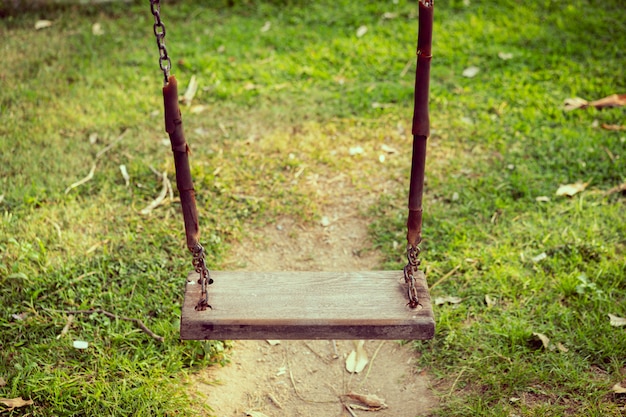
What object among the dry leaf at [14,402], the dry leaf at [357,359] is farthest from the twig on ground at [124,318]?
the dry leaf at [357,359]

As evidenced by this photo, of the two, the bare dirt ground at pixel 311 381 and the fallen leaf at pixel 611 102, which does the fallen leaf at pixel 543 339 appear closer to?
the bare dirt ground at pixel 311 381

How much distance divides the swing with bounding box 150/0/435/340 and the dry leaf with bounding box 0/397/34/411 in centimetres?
90

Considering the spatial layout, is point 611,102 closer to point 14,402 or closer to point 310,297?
point 310,297

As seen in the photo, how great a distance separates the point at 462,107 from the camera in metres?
5.29

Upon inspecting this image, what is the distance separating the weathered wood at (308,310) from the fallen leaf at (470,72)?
3276mm

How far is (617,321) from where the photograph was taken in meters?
3.42

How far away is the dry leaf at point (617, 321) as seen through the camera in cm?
340

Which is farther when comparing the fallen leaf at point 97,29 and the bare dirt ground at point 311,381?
the fallen leaf at point 97,29

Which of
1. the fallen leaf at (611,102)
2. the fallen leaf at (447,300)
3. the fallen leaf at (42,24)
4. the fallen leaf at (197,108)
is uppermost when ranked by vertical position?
the fallen leaf at (42,24)

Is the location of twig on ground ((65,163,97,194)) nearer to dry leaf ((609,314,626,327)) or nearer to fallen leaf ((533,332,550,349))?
fallen leaf ((533,332,550,349))

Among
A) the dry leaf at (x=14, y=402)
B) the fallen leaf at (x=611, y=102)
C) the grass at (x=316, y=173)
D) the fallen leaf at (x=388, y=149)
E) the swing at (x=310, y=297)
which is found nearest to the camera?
the swing at (x=310, y=297)

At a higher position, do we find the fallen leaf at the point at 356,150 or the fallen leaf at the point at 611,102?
the fallen leaf at the point at 611,102

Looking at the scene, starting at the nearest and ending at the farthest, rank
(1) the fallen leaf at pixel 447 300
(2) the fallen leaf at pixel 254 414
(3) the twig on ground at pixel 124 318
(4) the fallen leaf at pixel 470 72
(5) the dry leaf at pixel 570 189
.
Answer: (2) the fallen leaf at pixel 254 414, (3) the twig on ground at pixel 124 318, (1) the fallen leaf at pixel 447 300, (5) the dry leaf at pixel 570 189, (4) the fallen leaf at pixel 470 72

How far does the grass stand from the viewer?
128 inches
